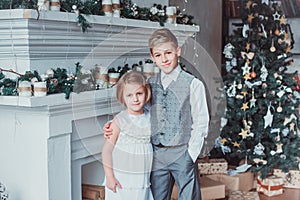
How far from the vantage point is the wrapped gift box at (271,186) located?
136 inches

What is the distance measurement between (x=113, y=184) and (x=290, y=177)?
2298mm

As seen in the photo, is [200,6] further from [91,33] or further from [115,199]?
[115,199]

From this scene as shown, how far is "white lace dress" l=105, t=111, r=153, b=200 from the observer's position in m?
1.66

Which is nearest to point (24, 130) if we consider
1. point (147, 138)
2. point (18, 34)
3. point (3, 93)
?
point (3, 93)

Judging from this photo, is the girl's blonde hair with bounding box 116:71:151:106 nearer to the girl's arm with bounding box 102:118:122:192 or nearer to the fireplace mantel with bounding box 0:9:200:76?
the girl's arm with bounding box 102:118:122:192

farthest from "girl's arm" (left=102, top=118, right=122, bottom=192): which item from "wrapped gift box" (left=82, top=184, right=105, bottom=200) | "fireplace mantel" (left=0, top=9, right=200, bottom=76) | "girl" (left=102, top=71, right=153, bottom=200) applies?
"wrapped gift box" (left=82, top=184, right=105, bottom=200)

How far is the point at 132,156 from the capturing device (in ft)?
5.50

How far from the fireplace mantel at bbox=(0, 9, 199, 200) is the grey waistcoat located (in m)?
0.21

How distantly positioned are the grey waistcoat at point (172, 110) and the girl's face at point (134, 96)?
6cm

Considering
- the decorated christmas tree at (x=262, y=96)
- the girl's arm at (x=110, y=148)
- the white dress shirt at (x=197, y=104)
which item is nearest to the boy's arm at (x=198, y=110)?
the white dress shirt at (x=197, y=104)

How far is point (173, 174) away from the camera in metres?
1.78

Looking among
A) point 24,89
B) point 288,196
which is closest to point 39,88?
point 24,89

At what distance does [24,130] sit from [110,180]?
1.65ft

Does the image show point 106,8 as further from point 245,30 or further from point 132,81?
point 245,30
